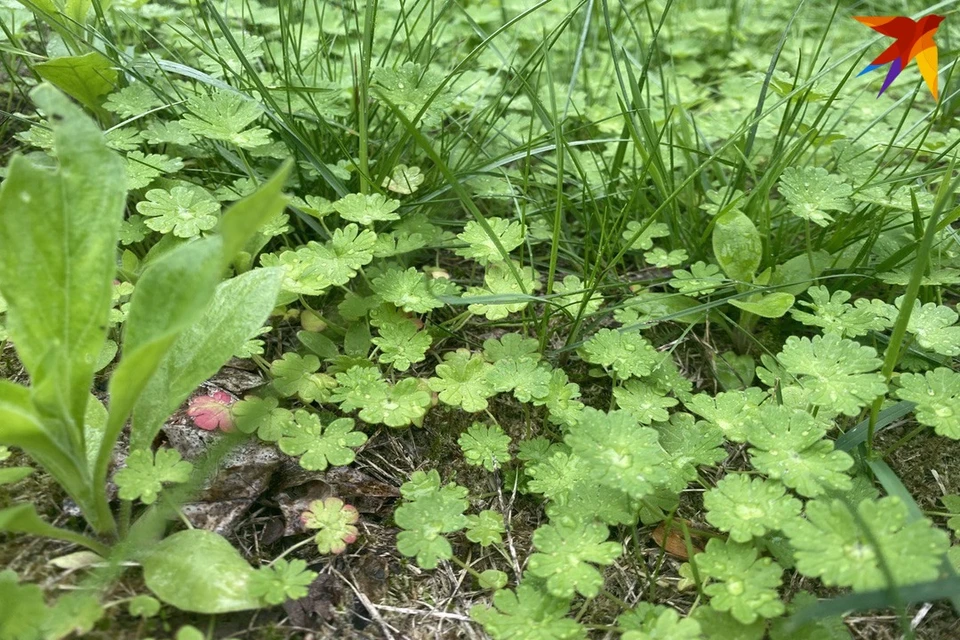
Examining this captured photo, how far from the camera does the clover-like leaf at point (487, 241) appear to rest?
6.88ft

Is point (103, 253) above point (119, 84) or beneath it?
beneath

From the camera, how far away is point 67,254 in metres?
1.38

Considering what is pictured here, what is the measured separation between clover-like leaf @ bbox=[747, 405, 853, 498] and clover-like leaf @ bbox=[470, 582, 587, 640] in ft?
1.65

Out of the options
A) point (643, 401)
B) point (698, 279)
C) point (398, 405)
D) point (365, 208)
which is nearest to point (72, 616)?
point (398, 405)

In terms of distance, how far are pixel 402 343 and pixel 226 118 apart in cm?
83

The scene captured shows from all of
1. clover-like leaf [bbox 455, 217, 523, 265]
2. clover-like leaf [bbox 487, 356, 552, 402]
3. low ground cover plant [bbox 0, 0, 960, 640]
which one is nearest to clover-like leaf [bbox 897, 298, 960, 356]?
low ground cover plant [bbox 0, 0, 960, 640]

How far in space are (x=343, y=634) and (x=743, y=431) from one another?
0.96 m

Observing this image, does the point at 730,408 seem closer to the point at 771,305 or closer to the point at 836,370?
the point at 836,370

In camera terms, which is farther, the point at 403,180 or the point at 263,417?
the point at 403,180

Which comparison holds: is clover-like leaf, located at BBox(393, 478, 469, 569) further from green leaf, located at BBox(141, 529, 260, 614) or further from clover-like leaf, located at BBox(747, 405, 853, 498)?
clover-like leaf, located at BBox(747, 405, 853, 498)

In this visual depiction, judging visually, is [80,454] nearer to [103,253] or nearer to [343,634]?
[103,253]

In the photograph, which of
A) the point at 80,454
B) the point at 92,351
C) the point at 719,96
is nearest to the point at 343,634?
the point at 80,454

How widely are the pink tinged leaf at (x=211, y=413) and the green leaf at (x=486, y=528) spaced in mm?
605

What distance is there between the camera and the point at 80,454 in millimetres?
1365
